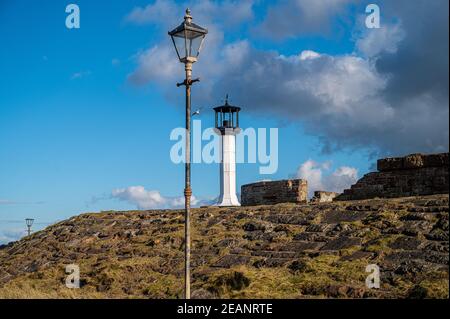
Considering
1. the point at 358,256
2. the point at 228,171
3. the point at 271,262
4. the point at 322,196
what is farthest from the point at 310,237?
the point at 228,171

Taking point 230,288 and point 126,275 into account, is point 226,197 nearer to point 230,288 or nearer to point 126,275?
point 126,275

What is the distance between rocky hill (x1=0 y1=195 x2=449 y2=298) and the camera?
1073cm

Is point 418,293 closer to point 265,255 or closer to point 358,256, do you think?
point 358,256

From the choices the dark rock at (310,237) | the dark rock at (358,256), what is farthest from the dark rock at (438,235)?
the dark rock at (310,237)

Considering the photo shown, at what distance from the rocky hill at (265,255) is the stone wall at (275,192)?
7.50 feet

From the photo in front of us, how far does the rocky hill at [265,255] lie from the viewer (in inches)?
423

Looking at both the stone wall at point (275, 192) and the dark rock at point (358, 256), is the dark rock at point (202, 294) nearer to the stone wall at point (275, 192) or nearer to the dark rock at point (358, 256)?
the dark rock at point (358, 256)

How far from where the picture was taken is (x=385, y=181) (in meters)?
16.8

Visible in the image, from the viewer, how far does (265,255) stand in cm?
1323
